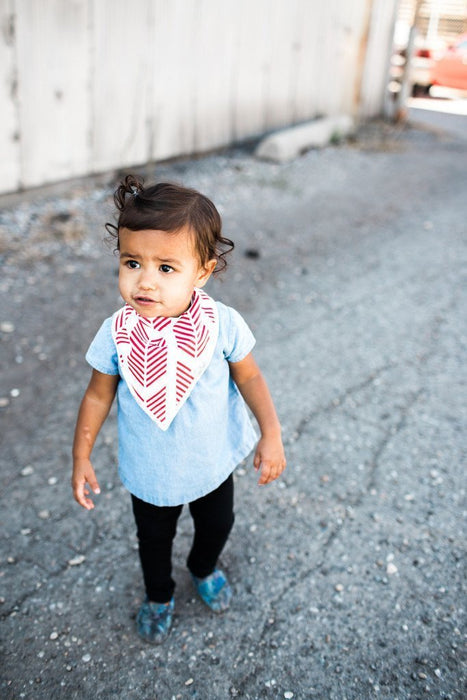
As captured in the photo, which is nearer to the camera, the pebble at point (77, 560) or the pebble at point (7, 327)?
the pebble at point (77, 560)

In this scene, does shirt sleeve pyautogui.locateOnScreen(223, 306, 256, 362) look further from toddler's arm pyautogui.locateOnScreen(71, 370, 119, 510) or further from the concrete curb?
the concrete curb

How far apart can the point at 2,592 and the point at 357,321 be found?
247 cm

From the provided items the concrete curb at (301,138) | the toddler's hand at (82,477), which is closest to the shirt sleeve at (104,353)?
the toddler's hand at (82,477)

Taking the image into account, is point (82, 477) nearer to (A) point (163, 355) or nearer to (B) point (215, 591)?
(A) point (163, 355)

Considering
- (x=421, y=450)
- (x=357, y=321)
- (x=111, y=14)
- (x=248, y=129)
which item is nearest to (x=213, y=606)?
(x=421, y=450)

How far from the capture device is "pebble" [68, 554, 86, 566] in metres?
2.06

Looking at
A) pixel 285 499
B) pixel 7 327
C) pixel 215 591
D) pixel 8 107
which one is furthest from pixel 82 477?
pixel 8 107

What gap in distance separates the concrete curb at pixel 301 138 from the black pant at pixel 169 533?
546 centimetres

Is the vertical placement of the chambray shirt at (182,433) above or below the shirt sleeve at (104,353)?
below

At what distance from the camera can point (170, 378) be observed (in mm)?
1484

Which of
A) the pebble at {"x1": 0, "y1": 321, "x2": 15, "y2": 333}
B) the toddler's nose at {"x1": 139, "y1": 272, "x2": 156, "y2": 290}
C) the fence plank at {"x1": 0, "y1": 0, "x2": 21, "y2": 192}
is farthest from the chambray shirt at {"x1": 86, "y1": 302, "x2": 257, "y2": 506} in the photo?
the fence plank at {"x1": 0, "y1": 0, "x2": 21, "y2": 192}

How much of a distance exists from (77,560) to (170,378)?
3.09 ft

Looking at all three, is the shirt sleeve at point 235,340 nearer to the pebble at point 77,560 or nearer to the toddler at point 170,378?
the toddler at point 170,378

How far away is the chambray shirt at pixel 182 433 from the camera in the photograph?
5.08 ft
